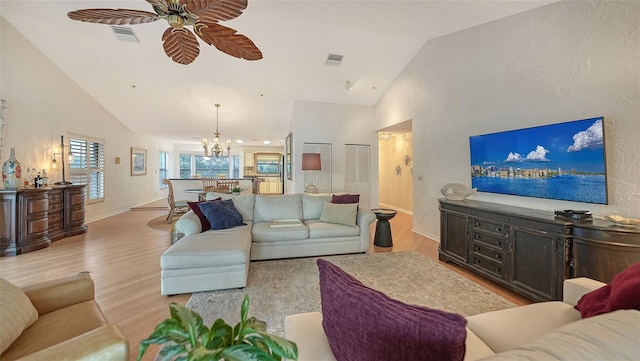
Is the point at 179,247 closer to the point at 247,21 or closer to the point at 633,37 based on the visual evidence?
the point at 247,21

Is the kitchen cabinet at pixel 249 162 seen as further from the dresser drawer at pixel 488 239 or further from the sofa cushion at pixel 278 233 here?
the dresser drawer at pixel 488 239

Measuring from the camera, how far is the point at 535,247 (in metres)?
2.32

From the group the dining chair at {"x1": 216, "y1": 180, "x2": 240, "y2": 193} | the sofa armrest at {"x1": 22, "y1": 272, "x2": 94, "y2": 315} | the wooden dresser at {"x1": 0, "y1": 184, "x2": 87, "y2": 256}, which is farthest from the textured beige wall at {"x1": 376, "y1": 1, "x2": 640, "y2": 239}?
the wooden dresser at {"x1": 0, "y1": 184, "x2": 87, "y2": 256}

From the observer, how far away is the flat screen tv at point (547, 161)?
234 cm

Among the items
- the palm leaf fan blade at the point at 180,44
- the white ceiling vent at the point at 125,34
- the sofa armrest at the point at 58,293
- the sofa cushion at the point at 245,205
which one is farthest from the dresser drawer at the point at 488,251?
the white ceiling vent at the point at 125,34

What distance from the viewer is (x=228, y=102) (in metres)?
6.31

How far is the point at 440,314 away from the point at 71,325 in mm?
1665

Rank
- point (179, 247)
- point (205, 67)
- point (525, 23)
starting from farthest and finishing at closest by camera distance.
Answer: point (205, 67) < point (525, 23) < point (179, 247)

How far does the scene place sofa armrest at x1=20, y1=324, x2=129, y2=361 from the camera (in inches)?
32.4

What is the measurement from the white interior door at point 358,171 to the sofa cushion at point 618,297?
5391 mm

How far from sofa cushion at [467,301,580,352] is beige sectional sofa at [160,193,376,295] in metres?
2.06

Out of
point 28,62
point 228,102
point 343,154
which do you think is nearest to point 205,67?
point 228,102

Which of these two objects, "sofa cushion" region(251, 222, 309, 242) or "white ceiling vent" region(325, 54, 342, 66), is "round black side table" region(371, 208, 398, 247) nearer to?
"sofa cushion" region(251, 222, 309, 242)

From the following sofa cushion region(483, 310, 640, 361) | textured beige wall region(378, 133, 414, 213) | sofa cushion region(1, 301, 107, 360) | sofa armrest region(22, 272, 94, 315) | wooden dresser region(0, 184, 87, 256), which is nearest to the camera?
sofa cushion region(483, 310, 640, 361)
